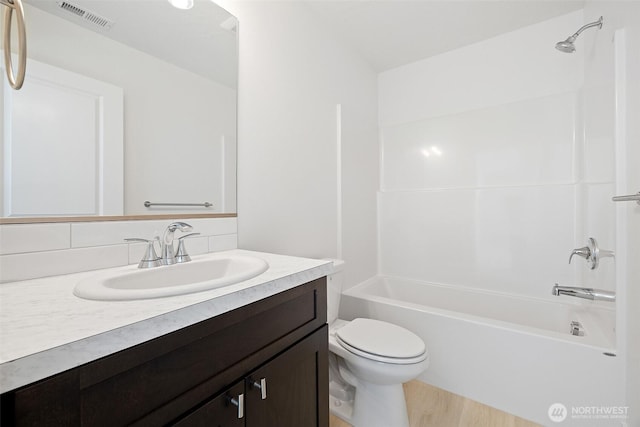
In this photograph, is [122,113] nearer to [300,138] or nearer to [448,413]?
[300,138]

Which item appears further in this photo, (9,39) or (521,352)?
(521,352)

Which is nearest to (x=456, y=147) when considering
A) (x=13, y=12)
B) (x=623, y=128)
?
(x=623, y=128)

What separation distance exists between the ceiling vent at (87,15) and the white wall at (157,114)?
0.04 metres

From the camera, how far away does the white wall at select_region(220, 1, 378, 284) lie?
1.39 meters

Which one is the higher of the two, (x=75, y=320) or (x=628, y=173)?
(x=628, y=173)

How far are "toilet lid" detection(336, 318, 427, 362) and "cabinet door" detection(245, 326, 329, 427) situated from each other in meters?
0.39

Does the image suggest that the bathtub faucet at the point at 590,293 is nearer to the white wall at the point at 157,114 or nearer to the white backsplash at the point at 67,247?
the white wall at the point at 157,114

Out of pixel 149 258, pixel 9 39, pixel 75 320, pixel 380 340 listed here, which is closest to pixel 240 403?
pixel 75 320

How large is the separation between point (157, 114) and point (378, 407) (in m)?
1.61

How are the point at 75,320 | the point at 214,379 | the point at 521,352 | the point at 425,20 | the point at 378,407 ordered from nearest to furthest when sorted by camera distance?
the point at 75,320, the point at 214,379, the point at 378,407, the point at 521,352, the point at 425,20

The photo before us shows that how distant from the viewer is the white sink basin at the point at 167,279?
1.89 ft

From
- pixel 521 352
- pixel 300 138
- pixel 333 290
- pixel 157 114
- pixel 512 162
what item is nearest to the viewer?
pixel 157 114

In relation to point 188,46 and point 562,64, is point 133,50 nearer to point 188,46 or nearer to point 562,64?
point 188,46

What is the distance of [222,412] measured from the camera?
0.60 m
